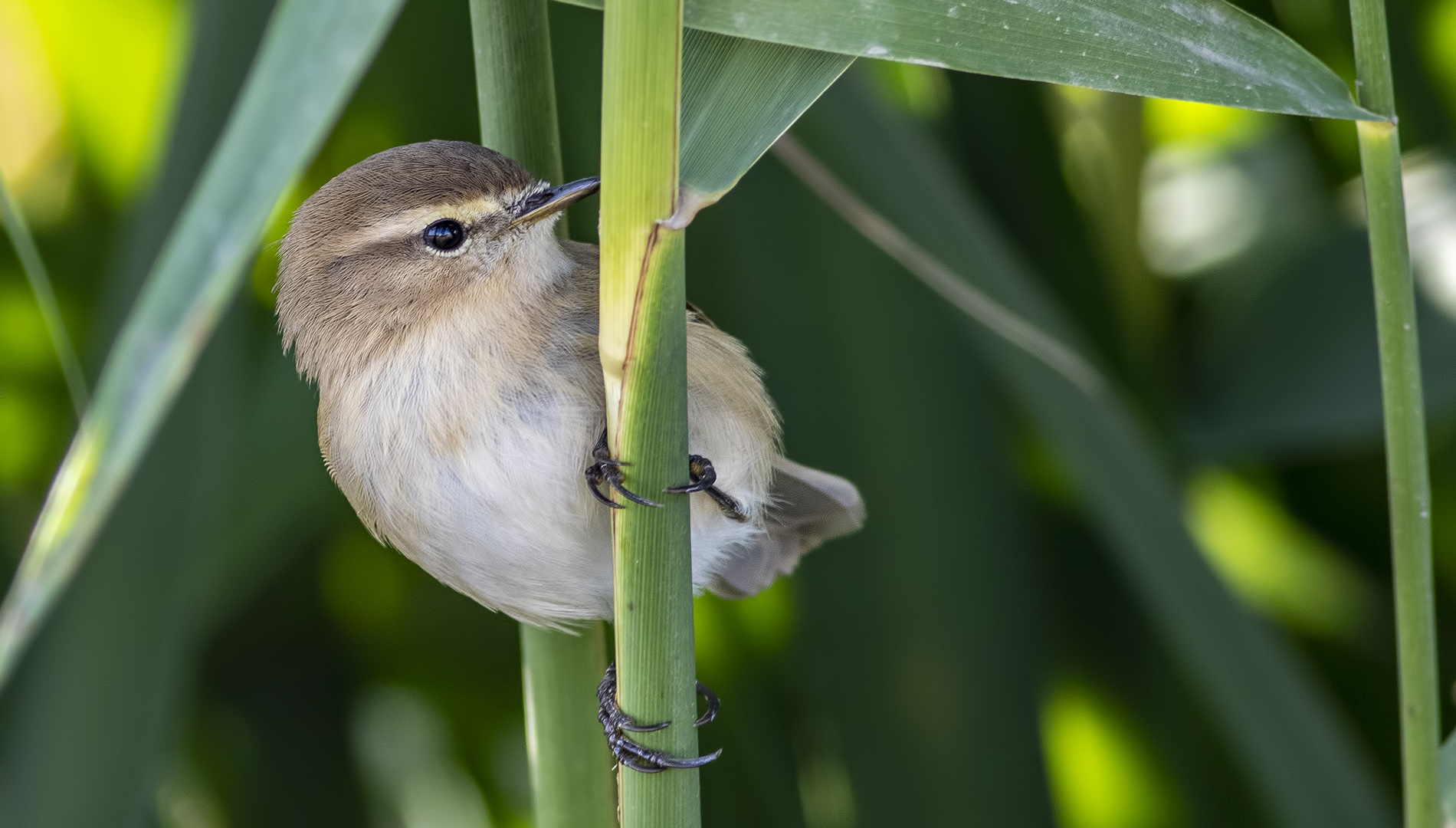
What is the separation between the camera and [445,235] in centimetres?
127

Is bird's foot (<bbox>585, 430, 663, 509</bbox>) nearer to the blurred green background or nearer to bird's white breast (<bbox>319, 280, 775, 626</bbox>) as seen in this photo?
bird's white breast (<bbox>319, 280, 775, 626</bbox>)

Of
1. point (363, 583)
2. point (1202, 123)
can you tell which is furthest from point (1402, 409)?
point (363, 583)

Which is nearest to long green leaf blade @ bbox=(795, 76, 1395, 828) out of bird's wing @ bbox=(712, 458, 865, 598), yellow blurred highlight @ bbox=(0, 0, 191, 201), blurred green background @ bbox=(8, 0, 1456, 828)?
blurred green background @ bbox=(8, 0, 1456, 828)

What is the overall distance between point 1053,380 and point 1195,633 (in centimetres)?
33

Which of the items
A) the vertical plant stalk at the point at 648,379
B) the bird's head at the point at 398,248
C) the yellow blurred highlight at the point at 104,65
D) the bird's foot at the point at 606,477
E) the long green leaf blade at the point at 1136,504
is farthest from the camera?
the yellow blurred highlight at the point at 104,65

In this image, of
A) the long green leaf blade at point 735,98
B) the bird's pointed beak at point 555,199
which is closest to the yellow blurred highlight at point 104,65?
the bird's pointed beak at point 555,199

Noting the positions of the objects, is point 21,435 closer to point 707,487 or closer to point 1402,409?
point 707,487

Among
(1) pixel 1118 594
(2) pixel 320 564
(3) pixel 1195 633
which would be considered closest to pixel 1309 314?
(1) pixel 1118 594

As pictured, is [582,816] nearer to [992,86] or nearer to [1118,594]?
[1118,594]

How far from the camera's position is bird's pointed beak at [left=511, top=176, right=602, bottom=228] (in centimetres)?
111

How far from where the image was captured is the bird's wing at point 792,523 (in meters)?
1.41

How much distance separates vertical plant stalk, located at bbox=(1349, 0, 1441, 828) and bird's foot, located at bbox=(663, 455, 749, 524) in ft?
1.53

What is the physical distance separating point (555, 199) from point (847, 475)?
693mm

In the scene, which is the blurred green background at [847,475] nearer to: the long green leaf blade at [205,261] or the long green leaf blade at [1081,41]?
the long green leaf blade at [1081,41]
